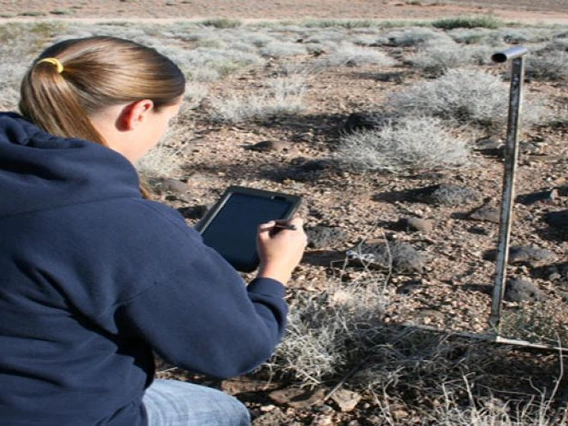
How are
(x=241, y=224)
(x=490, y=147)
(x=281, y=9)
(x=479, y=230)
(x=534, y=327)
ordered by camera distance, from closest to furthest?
1. (x=241, y=224)
2. (x=534, y=327)
3. (x=479, y=230)
4. (x=490, y=147)
5. (x=281, y=9)

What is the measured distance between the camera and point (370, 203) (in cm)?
613

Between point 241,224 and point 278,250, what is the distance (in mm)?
571

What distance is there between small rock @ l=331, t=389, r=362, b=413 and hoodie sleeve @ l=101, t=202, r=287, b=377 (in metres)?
1.65

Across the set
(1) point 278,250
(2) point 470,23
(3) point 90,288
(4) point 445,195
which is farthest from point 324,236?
(2) point 470,23

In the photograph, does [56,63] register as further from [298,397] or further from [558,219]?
[558,219]

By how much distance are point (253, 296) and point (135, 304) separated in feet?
1.22

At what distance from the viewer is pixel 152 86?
1.88 meters

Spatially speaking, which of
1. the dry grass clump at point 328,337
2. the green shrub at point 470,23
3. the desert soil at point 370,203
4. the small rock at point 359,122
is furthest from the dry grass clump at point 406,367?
the green shrub at point 470,23

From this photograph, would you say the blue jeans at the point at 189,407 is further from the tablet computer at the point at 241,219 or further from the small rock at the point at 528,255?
the small rock at the point at 528,255

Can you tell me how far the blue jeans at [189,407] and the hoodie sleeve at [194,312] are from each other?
0.47 metres

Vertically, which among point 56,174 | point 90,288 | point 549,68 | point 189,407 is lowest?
point 549,68

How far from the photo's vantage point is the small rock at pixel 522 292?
A: 176 inches

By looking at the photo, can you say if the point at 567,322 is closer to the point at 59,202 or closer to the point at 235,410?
the point at 235,410

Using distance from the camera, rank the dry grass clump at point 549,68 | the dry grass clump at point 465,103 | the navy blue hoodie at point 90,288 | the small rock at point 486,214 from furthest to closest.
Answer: the dry grass clump at point 549,68
the dry grass clump at point 465,103
the small rock at point 486,214
the navy blue hoodie at point 90,288
